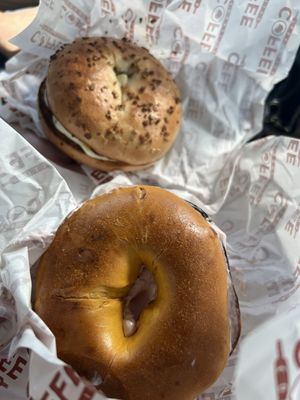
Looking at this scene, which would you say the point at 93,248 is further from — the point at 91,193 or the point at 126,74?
the point at 126,74

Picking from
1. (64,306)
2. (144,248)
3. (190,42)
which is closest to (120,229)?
(144,248)

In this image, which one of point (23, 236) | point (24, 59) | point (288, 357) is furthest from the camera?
point (24, 59)

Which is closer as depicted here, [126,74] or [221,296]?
[221,296]

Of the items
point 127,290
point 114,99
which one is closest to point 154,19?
point 114,99

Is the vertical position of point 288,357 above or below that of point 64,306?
above

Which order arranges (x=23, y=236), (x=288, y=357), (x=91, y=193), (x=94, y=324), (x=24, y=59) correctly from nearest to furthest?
(x=288, y=357) → (x=94, y=324) → (x=23, y=236) → (x=91, y=193) → (x=24, y=59)

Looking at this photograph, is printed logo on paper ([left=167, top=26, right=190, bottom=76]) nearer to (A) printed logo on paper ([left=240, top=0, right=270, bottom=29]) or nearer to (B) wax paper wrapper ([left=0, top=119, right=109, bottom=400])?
(A) printed logo on paper ([left=240, top=0, right=270, bottom=29])

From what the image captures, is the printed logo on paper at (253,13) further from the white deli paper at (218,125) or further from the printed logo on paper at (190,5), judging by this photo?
the printed logo on paper at (190,5)

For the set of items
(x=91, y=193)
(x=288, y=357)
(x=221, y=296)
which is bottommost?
(x=91, y=193)
